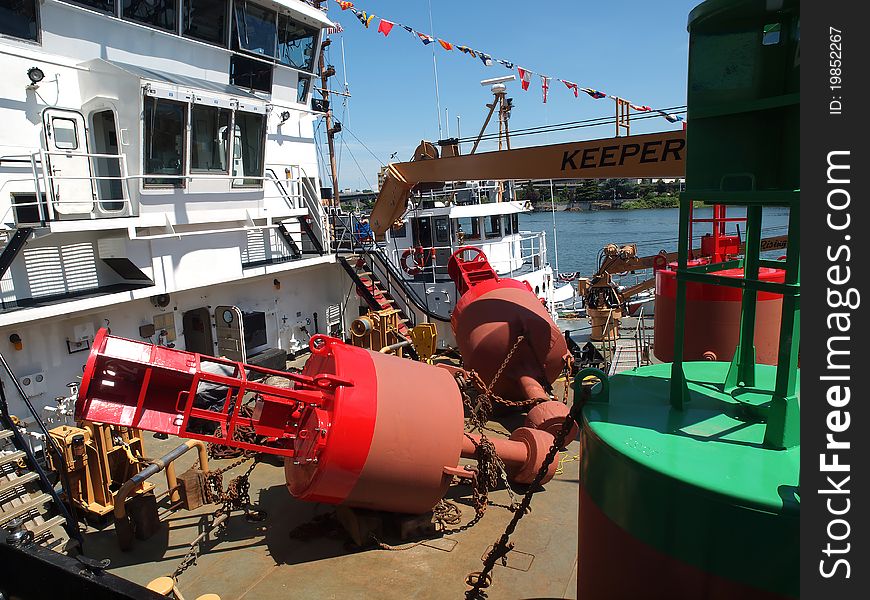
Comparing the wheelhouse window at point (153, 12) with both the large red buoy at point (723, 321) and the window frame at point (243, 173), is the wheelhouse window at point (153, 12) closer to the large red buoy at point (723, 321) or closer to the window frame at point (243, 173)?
the window frame at point (243, 173)

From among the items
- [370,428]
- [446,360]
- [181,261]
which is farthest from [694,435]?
[446,360]

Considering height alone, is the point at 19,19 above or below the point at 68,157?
above

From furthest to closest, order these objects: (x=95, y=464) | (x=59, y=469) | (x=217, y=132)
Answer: (x=217, y=132), (x=95, y=464), (x=59, y=469)

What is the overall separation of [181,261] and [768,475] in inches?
432

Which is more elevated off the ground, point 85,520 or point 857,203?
point 857,203

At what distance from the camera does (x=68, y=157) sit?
1073 centimetres

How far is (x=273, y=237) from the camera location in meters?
14.3

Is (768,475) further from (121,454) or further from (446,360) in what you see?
(446,360)

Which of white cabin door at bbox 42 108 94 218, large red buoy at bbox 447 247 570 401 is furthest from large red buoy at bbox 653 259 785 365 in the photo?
white cabin door at bbox 42 108 94 218

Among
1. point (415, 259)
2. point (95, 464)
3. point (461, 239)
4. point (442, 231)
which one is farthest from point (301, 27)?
point (95, 464)

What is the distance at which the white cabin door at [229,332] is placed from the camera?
40.8 ft

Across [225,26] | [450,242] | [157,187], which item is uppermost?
[225,26]

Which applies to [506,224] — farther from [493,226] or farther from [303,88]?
[303,88]

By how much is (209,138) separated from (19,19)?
352cm
